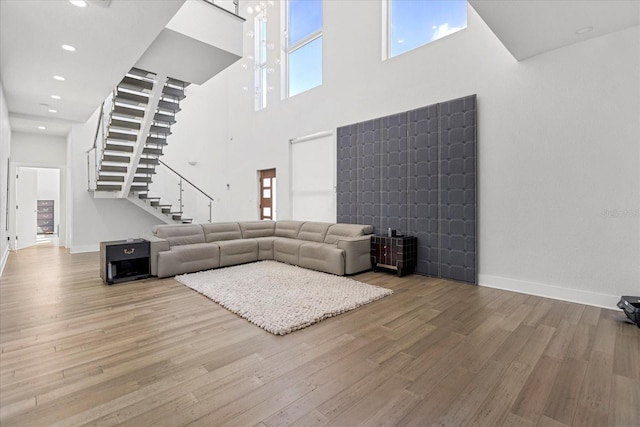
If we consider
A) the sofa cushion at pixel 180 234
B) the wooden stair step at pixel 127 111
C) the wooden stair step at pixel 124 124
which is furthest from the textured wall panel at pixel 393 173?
the wooden stair step at pixel 124 124

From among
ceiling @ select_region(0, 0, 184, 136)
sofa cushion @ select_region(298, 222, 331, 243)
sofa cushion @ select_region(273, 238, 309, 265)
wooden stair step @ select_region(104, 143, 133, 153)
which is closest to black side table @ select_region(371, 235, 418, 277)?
sofa cushion @ select_region(298, 222, 331, 243)

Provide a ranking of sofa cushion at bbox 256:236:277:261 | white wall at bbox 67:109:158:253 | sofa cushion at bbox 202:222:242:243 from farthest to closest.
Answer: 1. white wall at bbox 67:109:158:253
2. sofa cushion at bbox 256:236:277:261
3. sofa cushion at bbox 202:222:242:243

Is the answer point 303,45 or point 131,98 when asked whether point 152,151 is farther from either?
point 303,45

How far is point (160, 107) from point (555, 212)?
21.4 ft

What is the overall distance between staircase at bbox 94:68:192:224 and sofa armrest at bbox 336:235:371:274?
405 cm

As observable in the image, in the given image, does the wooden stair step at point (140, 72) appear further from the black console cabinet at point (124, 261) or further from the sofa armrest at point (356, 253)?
the sofa armrest at point (356, 253)

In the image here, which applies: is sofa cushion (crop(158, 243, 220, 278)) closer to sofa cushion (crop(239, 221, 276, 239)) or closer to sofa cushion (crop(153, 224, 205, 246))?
sofa cushion (crop(153, 224, 205, 246))

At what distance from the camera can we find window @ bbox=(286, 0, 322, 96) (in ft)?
23.1

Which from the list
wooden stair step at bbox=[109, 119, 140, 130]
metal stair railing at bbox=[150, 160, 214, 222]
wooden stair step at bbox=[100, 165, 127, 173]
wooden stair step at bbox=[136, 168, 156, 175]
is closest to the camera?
wooden stair step at bbox=[109, 119, 140, 130]

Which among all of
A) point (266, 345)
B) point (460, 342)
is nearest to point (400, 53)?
point (460, 342)

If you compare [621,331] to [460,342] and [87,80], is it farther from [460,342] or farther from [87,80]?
[87,80]

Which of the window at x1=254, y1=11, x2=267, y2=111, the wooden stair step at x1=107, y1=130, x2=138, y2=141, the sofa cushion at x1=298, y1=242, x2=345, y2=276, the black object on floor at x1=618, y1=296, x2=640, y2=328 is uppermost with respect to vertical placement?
the window at x1=254, y1=11, x2=267, y2=111

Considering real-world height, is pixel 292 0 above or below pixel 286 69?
above

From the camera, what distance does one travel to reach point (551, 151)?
380cm
